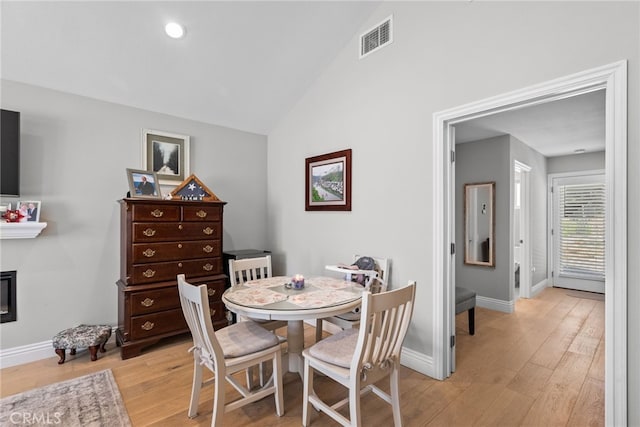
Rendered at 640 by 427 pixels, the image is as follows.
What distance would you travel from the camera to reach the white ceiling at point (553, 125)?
302cm

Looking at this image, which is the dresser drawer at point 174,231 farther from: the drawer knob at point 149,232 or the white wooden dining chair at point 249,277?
the white wooden dining chair at point 249,277

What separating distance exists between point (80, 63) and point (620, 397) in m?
4.56

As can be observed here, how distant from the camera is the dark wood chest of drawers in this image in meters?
2.81

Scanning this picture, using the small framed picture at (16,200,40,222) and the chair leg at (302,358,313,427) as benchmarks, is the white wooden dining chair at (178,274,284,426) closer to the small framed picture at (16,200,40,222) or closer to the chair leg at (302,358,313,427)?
the chair leg at (302,358,313,427)

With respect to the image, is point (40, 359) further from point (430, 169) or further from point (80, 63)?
point (430, 169)

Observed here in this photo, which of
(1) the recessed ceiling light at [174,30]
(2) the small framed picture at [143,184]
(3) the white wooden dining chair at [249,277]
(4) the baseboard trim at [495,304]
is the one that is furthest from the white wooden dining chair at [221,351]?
(4) the baseboard trim at [495,304]

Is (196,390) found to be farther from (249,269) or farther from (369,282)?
(369,282)

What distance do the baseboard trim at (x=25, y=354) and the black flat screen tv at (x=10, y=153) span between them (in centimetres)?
136

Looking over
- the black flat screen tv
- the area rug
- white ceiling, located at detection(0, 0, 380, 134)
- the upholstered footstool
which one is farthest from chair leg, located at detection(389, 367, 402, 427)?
the black flat screen tv

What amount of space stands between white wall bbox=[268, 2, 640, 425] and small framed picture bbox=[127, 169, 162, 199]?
158 cm

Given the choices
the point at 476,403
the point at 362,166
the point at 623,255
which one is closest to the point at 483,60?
the point at 362,166

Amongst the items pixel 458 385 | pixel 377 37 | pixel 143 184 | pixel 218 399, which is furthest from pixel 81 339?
pixel 377 37

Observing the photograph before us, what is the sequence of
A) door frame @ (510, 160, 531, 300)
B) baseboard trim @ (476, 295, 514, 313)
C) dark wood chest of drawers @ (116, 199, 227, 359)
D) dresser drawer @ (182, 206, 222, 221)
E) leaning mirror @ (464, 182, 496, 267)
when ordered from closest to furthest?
dark wood chest of drawers @ (116, 199, 227, 359), dresser drawer @ (182, 206, 222, 221), baseboard trim @ (476, 295, 514, 313), leaning mirror @ (464, 182, 496, 267), door frame @ (510, 160, 531, 300)

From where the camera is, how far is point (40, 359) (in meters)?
2.77
